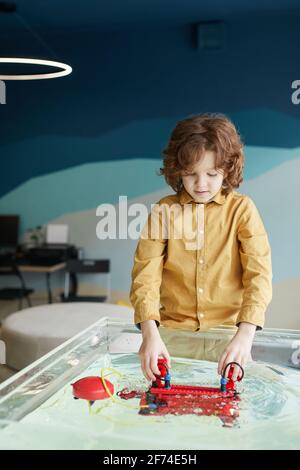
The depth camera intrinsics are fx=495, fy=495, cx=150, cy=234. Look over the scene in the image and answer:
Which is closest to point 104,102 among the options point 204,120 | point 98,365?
point 204,120

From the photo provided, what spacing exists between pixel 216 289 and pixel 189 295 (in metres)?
0.08

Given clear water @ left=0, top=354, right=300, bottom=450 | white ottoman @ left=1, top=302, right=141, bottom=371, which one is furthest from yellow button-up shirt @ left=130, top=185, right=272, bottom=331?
white ottoman @ left=1, top=302, right=141, bottom=371

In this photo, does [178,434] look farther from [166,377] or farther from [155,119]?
[155,119]

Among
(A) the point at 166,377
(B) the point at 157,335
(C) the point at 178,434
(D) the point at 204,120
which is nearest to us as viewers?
(C) the point at 178,434

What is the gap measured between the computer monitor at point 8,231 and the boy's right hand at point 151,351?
14.2 ft

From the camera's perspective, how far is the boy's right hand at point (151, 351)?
118 cm

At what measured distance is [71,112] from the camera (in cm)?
524

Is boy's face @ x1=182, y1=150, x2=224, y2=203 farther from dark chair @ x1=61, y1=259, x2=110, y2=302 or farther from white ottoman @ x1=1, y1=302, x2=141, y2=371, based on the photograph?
dark chair @ x1=61, y1=259, x2=110, y2=302

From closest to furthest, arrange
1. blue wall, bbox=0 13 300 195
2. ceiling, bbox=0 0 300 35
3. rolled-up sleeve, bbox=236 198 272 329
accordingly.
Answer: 1. rolled-up sleeve, bbox=236 198 272 329
2. ceiling, bbox=0 0 300 35
3. blue wall, bbox=0 13 300 195

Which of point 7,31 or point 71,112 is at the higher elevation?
point 7,31

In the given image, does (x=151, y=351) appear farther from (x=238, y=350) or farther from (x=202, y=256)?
(x=202, y=256)

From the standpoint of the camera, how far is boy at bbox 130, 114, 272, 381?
1.38 m

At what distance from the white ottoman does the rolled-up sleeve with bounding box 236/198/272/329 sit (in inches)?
56.7

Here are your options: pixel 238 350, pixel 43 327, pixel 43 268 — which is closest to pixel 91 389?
pixel 238 350
